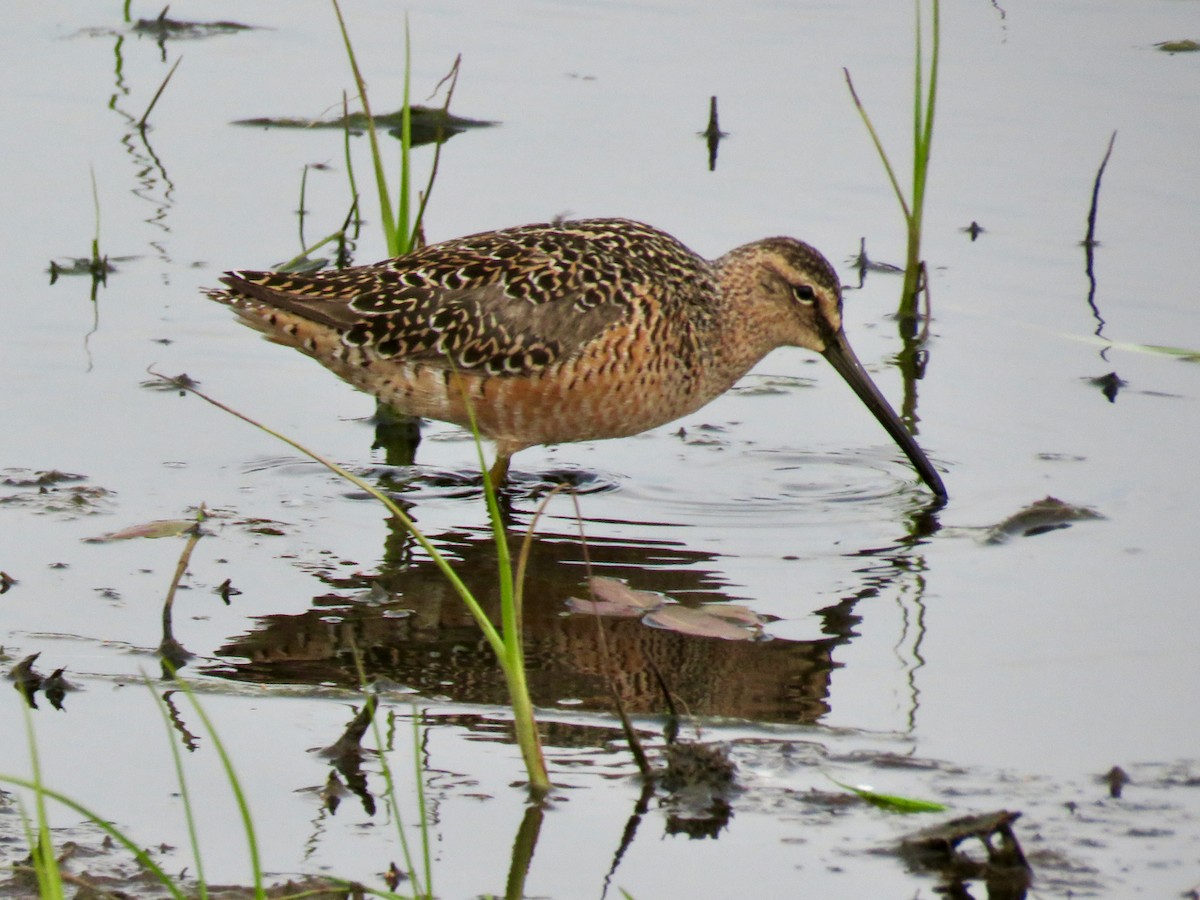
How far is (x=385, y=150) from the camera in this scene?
28.8ft

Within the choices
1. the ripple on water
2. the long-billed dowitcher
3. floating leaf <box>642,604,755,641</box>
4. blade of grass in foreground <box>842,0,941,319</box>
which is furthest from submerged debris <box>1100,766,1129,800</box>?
blade of grass in foreground <box>842,0,941,319</box>

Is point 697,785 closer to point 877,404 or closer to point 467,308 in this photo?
point 467,308

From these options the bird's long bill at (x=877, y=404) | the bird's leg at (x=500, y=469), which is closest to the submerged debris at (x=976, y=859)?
the bird's long bill at (x=877, y=404)

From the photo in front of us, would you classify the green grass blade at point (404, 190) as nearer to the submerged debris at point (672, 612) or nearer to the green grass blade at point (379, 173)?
the green grass blade at point (379, 173)

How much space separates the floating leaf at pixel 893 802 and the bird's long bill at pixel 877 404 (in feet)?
7.17

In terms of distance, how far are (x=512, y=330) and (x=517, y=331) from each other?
2 centimetres

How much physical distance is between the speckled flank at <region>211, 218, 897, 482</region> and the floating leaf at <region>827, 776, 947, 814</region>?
91.4 inches

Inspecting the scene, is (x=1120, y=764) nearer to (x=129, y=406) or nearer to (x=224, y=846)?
(x=224, y=846)

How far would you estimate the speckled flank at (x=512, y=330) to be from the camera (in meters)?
6.07

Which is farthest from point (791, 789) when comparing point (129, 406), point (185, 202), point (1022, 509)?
point (185, 202)

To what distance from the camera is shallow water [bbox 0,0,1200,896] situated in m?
4.07

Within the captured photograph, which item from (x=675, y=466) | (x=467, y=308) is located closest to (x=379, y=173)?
(x=467, y=308)

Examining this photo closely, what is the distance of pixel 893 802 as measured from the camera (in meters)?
3.94

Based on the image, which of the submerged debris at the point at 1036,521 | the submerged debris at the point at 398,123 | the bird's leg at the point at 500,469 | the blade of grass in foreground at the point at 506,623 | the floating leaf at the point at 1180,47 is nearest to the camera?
the blade of grass in foreground at the point at 506,623
